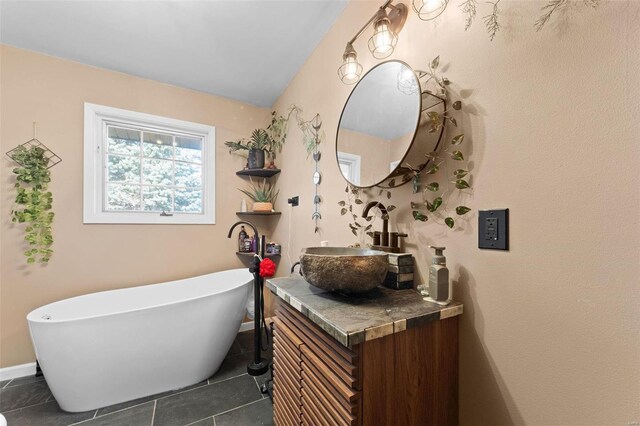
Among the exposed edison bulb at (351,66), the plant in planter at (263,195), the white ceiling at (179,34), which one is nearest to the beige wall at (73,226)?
the white ceiling at (179,34)

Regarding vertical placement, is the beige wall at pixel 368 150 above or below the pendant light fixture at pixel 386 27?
below

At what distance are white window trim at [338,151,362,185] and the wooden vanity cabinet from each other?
75 centimetres

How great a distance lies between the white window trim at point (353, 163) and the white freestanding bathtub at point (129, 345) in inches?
47.9

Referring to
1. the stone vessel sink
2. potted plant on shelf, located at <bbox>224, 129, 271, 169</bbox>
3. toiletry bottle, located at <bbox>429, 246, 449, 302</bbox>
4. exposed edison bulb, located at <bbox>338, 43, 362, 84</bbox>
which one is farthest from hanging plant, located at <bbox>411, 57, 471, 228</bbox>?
potted plant on shelf, located at <bbox>224, 129, 271, 169</bbox>

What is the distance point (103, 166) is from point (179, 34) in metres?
1.36

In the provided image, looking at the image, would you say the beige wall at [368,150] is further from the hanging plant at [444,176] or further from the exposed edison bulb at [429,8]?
the exposed edison bulb at [429,8]

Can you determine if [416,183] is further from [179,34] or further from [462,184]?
[179,34]

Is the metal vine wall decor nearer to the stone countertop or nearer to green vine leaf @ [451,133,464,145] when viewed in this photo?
the stone countertop

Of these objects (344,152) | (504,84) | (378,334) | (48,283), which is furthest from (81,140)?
(504,84)

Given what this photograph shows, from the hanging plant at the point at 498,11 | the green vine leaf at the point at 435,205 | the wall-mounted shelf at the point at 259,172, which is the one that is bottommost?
the green vine leaf at the point at 435,205

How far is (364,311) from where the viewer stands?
30.0 inches

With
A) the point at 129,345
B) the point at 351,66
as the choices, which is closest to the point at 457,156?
the point at 351,66

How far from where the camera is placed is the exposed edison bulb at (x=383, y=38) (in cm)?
112

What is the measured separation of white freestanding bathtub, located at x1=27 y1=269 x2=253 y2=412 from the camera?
1.35 m
